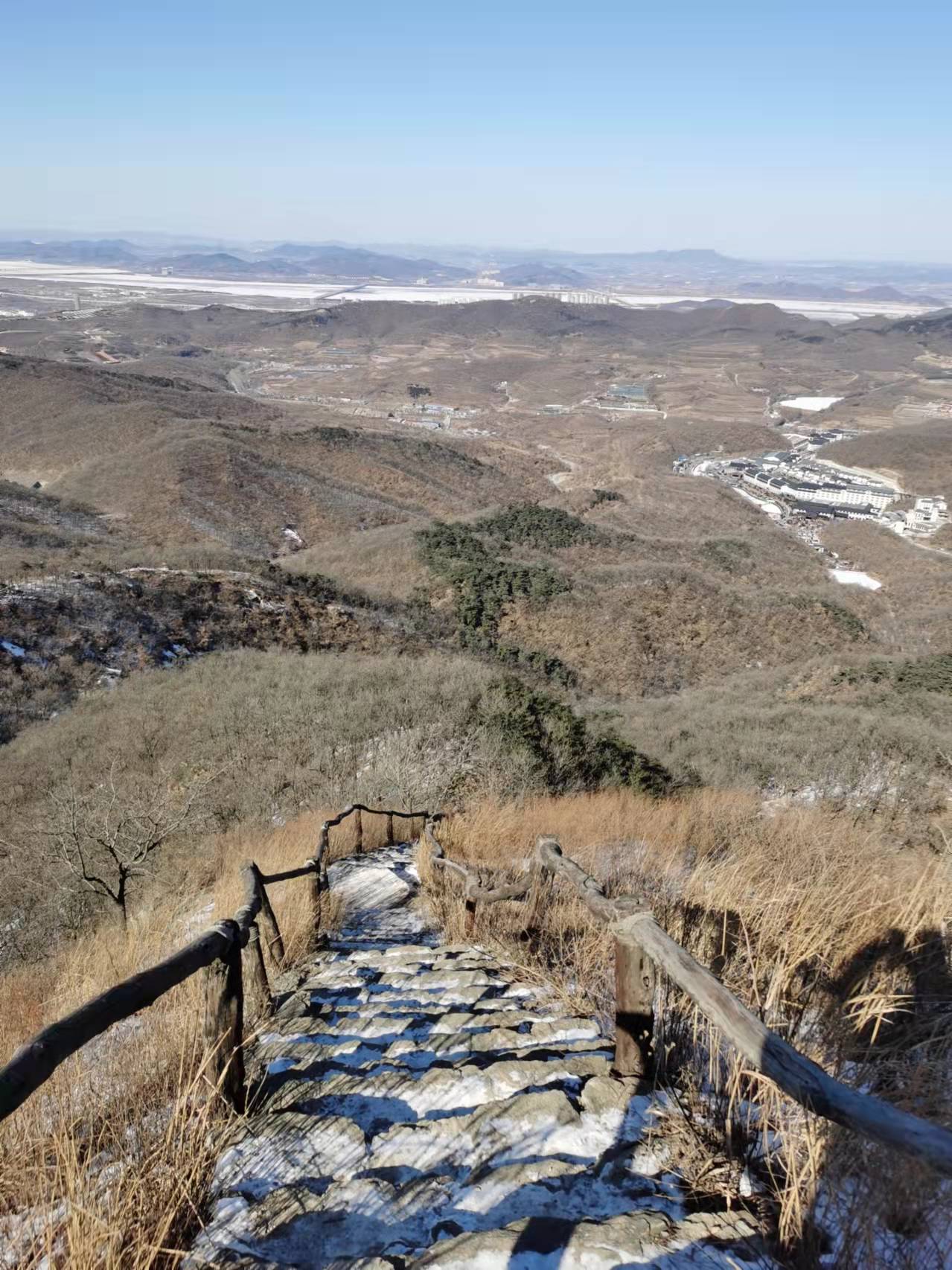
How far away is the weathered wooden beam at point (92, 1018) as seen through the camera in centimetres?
172

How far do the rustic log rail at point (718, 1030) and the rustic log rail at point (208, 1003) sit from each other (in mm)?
1404

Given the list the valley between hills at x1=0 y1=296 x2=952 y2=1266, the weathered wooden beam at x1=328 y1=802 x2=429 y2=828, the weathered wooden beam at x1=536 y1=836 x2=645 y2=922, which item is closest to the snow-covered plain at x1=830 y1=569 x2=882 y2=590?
the valley between hills at x1=0 y1=296 x2=952 y2=1266

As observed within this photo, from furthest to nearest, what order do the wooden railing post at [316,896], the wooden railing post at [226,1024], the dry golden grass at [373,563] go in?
the dry golden grass at [373,563] < the wooden railing post at [316,896] < the wooden railing post at [226,1024]

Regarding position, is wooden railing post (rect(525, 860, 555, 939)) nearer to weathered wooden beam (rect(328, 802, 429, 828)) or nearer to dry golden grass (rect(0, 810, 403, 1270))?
dry golden grass (rect(0, 810, 403, 1270))

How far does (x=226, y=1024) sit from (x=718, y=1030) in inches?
67.5

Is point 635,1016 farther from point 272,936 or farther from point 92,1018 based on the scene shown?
point 272,936

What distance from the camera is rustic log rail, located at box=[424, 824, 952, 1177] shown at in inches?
63.4

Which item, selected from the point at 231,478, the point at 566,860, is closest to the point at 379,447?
the point at 231,478

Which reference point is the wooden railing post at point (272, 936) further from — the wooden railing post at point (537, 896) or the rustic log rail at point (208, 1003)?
the wooden railing post at point (537, 896)

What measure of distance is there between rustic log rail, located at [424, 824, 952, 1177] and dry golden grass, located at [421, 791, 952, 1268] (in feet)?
0.58

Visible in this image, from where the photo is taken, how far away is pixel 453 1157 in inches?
91.7

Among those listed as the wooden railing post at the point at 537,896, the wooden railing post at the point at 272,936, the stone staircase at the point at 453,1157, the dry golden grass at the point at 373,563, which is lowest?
the dry golden grass at the point at 373,563

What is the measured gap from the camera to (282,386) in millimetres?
96188

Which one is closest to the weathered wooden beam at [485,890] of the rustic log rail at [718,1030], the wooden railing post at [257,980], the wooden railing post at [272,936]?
the rustic log rail at [718,1030]
